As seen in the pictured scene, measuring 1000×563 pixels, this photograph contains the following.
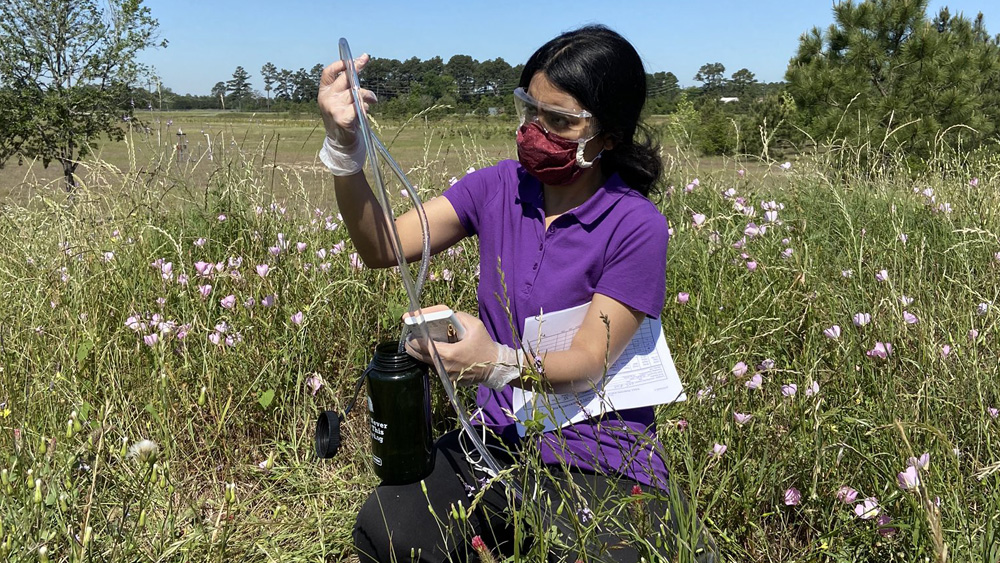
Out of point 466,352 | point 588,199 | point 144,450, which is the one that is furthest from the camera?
point 588,199

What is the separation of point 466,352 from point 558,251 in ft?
1.39

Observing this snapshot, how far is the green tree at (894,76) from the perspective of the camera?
23.8ft

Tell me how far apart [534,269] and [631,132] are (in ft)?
1.34

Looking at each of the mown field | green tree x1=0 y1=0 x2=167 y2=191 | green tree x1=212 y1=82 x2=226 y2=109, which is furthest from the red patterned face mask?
green tree x1=0 y1=0 x2=167 y2=191

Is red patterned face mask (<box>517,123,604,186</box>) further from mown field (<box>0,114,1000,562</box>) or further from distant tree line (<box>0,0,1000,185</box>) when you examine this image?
distant tree line (<box>0,0,1000,185</box>)

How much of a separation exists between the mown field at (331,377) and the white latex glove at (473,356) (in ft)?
1.24

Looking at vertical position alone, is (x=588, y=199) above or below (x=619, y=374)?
above

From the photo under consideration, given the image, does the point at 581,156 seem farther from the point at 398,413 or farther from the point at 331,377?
the point at 331,377

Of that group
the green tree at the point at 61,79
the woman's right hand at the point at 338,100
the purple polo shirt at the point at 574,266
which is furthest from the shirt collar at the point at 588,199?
the green tree at the point at 61,79

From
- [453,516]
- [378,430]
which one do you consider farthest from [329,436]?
[453,516]

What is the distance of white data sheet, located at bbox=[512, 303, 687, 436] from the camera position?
1.56 metres

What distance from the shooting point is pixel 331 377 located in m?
2.26

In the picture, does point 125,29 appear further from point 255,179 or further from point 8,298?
point 8,298

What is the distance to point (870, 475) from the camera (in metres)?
1.53
